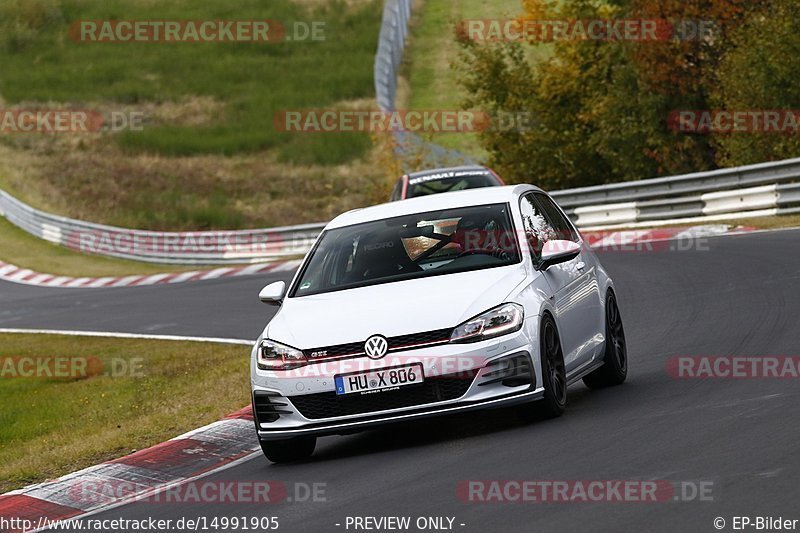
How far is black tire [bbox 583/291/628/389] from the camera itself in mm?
11172

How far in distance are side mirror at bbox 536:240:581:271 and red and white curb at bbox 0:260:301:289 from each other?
1994 centimetres

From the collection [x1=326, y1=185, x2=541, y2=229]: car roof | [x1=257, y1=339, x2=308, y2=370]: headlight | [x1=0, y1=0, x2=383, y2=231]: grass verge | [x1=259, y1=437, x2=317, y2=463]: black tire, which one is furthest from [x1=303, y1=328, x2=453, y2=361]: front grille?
[x1=0, y1=0, x2=383, y2=231]: grass verge

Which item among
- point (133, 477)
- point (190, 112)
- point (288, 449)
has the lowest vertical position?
point (190, 112)

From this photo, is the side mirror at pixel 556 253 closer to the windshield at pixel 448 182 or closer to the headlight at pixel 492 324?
the headlight at pixel 492 324

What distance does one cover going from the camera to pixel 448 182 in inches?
934

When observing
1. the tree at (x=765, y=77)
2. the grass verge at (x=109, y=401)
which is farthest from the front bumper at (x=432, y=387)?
the tree at (x=765, y=77)

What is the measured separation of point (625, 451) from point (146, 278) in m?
24.6

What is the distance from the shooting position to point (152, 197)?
4619cm

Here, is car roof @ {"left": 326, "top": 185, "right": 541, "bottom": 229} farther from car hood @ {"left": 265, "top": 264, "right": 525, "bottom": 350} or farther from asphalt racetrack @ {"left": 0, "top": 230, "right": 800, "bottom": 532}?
asphalt racetrack @ {"left": 0, "top": 230, "right": 800, "bottom": 532}

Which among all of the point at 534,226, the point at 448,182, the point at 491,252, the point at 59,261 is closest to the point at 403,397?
the point at 491,252

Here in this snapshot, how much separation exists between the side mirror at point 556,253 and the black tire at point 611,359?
124cm

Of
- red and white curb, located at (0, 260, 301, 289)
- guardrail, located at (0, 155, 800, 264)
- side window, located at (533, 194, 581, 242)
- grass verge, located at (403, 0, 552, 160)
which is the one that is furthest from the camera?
grass verge, located at (403, 0, 552, 160)

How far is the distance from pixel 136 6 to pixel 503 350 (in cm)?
6892

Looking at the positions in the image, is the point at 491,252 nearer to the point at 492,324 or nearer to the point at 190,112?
the point at 492,324
